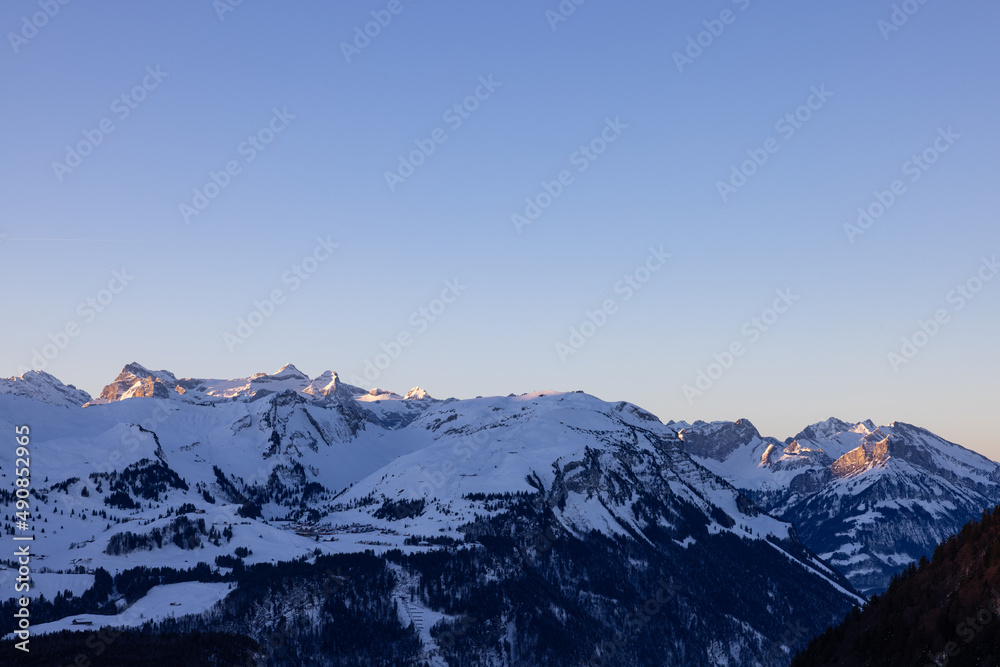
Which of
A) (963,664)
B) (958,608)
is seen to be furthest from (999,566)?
(963,664)

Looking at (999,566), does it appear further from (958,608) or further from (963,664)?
(963,664)

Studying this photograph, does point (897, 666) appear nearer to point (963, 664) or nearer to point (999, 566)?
point (963, 664)

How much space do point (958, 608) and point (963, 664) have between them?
1504cm

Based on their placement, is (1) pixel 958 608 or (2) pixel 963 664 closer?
(2) pixel 963 664

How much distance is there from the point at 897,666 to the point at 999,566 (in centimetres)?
2729

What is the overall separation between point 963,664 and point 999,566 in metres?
23.6

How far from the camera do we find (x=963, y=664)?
609 feet

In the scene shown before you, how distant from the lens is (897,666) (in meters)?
196

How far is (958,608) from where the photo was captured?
198 m

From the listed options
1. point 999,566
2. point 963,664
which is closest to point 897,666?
point 963,664

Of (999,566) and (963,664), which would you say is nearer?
(963,664)

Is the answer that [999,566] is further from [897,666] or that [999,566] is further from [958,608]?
[897,666]

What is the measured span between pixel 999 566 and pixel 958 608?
36.9ft

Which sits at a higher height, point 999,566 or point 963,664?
point 999,566
